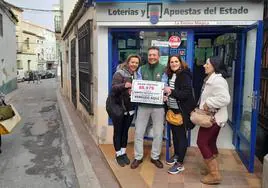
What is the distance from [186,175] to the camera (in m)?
4.84

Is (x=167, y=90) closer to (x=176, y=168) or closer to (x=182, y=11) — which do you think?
(x=176, y=168)

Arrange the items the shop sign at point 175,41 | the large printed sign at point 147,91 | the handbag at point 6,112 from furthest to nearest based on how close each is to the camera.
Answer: the handbag at point 6,112 → the shop sign at point 175,41 → the large printed sign at point 147,91

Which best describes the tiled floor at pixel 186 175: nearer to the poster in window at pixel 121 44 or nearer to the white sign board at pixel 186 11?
the poster in window at pixel 121 44

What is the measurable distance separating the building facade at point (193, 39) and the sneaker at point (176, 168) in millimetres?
986

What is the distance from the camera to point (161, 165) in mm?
5109

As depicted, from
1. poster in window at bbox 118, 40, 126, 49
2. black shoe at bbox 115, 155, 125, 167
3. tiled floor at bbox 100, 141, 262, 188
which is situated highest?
poster in window at bbox 118, 40, 126, 49

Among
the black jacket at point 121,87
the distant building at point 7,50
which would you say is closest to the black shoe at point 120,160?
the black jacket at point 121,87

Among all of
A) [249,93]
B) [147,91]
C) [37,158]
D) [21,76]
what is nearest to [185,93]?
[147,91]

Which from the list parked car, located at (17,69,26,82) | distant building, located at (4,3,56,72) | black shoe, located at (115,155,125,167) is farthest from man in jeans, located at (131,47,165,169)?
distant building, located at (4,3,56,72)

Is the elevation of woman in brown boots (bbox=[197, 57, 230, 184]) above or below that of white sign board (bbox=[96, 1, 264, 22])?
below

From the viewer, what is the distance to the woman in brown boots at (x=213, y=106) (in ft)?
13.6

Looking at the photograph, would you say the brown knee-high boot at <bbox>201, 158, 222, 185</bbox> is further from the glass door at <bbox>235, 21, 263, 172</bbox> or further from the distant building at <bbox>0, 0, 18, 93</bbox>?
the distant building at <bbox>0, 0, 18, 93</bbox>

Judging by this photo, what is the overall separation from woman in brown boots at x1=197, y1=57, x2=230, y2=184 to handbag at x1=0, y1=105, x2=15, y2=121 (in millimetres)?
3574

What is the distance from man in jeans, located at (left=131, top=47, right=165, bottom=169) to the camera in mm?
4824
